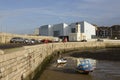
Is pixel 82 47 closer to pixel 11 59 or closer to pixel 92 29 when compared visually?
pixel 92 29

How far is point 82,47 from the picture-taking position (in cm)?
10738

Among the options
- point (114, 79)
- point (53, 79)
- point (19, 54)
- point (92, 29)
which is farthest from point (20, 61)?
point (92, 29)

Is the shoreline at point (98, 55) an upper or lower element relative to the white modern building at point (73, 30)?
lower

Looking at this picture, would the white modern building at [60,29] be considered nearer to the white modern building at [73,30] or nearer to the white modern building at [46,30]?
the white modern building at [73,30]

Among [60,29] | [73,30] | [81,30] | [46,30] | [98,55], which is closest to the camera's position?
[98,55]

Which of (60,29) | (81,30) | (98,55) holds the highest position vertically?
(60,29)

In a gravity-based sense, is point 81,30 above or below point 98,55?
above

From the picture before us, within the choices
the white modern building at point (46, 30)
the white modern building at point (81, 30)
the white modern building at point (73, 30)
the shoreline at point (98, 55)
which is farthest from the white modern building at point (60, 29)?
the shoreline at point (98, 55)

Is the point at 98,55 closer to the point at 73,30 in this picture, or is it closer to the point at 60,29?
the point at 73,30

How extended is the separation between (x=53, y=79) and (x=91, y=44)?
82.7 meters

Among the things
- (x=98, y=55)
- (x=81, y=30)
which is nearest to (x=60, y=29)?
(x=81, y=30)

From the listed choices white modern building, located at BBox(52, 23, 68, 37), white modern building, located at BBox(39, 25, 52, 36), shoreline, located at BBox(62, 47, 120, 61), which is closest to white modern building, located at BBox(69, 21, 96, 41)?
white modern building, located at BBox(52, 23, 68, 37)

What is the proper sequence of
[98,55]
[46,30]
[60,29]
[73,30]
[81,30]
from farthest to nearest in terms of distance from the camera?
[46,30], [60,29], [81,30], [73,30], [98,55]

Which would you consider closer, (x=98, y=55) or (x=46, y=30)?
(x=98, y=55)
